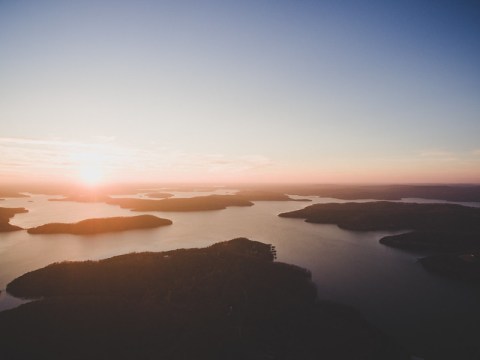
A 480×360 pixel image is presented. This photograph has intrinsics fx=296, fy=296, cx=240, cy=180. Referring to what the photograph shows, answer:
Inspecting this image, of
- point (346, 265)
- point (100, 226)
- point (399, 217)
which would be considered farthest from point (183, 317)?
point (399, 217)

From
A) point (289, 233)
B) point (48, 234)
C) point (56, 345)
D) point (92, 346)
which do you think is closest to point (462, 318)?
point (92, 346)

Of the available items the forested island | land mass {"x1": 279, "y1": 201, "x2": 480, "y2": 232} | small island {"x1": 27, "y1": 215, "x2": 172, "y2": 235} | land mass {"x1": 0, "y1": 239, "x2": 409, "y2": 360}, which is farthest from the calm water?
land mass {"x1": 279, "y1": 201, "x2": 480, "y2": 232}

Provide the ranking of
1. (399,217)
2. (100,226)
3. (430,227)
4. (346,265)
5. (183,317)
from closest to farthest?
(183,317)
(346,265)
(100,226)
(430,227)
(399,217)

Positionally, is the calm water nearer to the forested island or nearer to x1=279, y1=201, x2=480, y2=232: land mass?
the forested island

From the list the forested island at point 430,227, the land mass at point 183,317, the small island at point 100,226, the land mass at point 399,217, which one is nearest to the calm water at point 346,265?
the land mass at point 183,317

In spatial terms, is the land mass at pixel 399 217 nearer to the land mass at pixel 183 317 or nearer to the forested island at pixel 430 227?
the forested island at pixel 430 227

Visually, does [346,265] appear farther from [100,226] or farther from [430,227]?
[100,226]

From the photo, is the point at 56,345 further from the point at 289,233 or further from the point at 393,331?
the point at 289,233
